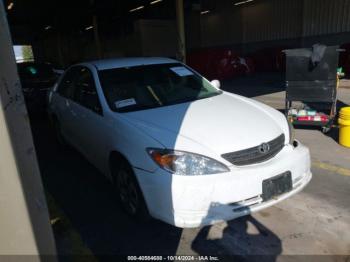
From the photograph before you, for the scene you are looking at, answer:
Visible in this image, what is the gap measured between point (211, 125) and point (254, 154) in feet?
1.50

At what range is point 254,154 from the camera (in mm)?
2537

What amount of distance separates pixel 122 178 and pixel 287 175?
4.82 feet

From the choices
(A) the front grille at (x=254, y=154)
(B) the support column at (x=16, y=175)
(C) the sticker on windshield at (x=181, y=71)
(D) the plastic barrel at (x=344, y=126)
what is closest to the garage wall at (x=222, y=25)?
(D) the plastic barrel at (x=344, y=126)

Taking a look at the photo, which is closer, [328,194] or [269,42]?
[328,194]

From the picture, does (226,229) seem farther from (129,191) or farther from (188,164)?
(129,191)

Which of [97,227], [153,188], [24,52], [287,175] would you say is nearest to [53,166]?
[97,227]

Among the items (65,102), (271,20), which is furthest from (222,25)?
(65,102)

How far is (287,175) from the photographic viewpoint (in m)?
2.60

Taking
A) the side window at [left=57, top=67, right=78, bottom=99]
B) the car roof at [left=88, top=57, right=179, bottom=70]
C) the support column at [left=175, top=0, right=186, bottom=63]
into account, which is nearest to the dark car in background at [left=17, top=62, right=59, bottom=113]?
the side window at [left=57, top=67, right=78, bottom=99]

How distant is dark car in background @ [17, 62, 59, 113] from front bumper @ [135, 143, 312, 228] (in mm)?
6310

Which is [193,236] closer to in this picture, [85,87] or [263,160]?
[263,160]

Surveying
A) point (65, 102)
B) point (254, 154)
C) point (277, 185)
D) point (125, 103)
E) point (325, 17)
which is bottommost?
point (277, 185)

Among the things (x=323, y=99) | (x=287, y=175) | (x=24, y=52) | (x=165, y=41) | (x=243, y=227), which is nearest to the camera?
(x=287, y=175)

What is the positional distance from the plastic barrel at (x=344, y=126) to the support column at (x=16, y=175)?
423cm
